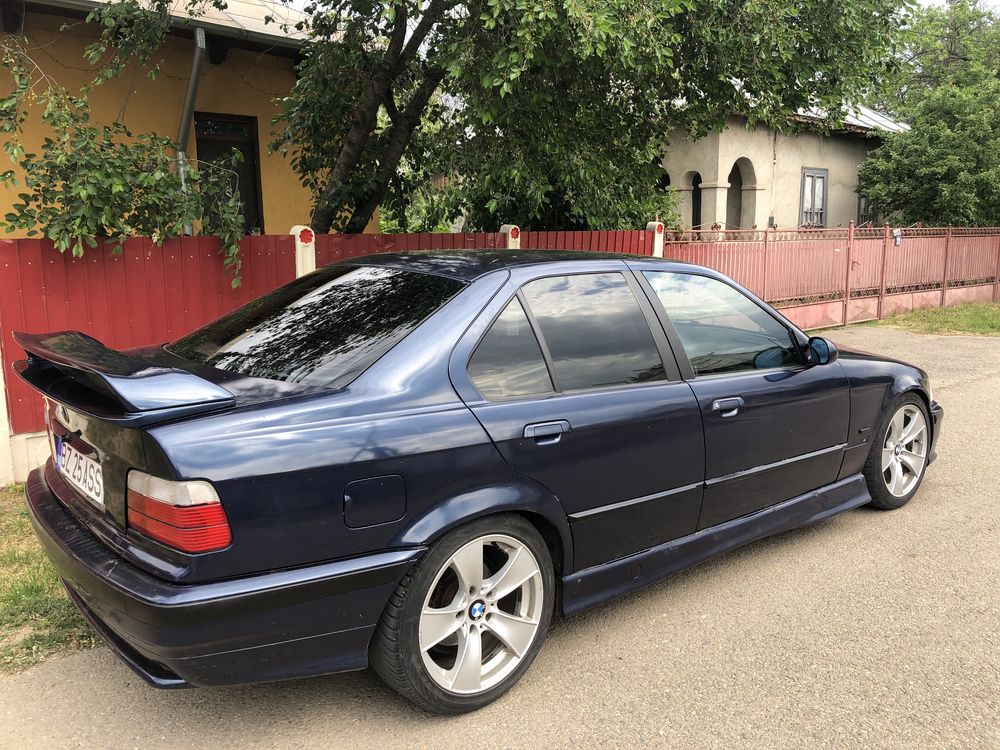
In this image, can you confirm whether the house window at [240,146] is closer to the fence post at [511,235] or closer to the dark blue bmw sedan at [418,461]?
the fence post at [511,235]

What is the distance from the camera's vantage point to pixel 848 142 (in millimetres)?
19375

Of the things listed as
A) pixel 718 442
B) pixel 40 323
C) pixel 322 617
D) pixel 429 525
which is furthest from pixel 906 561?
pixel 40 323

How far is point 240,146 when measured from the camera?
10125mm

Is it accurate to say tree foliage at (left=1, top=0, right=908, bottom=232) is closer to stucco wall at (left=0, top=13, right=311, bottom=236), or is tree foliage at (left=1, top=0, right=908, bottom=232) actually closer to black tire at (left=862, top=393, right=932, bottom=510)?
stucco wall at (left=0, top=13, right=311, bottom=236)

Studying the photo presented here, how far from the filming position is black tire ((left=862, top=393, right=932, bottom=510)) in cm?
445

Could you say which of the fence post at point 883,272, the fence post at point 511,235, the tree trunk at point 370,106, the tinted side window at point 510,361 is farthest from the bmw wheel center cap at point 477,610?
the fence post at point 883,272

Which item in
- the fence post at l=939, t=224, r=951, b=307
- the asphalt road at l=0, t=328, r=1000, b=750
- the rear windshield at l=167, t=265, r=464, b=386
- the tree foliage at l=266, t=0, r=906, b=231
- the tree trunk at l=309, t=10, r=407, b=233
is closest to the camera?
the asphalt road at l=0, t=328, r=1000, b=750

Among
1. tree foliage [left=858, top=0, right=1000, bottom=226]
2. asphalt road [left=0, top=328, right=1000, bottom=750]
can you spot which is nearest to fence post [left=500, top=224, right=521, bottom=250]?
asphalt road [left=0, top=328, right=1000, bottom=750]

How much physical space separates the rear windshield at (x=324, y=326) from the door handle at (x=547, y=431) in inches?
22.4

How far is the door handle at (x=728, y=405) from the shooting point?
11.3 ft

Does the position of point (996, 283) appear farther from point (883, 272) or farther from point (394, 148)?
point (394, 148)

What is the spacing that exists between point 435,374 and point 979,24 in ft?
124

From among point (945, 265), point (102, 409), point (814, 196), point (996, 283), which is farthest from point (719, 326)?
point (996, 283)

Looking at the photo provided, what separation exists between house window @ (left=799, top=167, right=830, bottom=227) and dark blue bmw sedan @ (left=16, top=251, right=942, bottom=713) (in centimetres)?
1626
